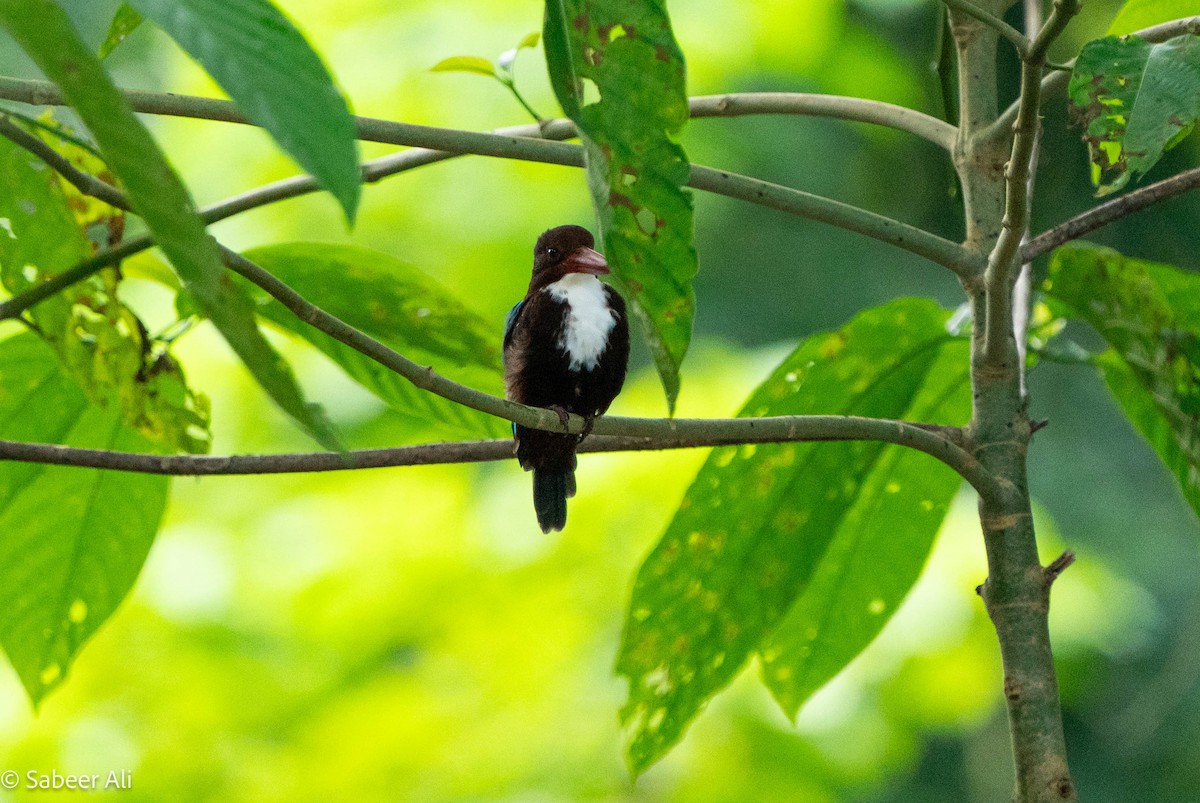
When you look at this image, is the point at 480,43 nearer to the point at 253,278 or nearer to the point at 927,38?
the point at 927,38

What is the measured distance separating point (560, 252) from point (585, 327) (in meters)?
0.18

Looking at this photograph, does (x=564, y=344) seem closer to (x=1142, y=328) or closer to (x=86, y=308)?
(x=86, y=308)

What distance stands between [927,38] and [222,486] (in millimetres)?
5608

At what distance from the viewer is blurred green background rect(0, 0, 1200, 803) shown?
4707mm

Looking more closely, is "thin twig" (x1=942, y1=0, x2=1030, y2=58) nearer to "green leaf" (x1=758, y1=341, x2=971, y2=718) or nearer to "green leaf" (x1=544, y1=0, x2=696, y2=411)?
"green leaf" (x1=544, y1=0, x2=696, y2=411)

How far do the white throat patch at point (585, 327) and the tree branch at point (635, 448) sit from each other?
0.82 m

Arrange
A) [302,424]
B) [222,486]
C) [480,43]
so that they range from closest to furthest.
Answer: [302,424], [480,43], [222,486]

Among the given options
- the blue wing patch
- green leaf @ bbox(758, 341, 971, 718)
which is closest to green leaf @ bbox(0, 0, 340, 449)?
green leaf @ bbox(758, 341, 971, 718)

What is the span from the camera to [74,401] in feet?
6.12

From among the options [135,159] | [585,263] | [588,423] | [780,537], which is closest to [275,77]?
[135,159]

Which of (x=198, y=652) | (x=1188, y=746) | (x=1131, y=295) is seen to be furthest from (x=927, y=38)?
(x=1131, y=295)

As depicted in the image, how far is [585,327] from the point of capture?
2.39 meters

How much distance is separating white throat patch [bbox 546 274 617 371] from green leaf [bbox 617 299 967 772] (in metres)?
0.67

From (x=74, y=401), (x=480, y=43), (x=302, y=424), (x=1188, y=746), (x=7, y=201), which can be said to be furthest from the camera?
(x=1188, y=746)
